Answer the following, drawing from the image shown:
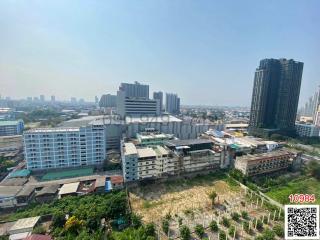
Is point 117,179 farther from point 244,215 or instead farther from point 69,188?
point 244,215

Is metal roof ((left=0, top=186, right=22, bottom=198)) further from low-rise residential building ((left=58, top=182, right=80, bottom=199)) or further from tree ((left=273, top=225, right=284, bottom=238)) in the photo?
tree ((left=273, top=225, right=284, bottom=238))

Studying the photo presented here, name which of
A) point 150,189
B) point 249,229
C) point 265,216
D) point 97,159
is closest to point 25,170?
point 97,159

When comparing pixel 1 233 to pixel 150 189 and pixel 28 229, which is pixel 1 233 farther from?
pixel 150 189

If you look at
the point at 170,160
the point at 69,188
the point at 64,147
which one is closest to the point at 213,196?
the point at 170,160

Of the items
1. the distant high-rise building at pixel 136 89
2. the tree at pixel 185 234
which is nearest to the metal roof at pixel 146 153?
the tree at pixel 185 234

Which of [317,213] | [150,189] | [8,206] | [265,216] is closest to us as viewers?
[317,213]

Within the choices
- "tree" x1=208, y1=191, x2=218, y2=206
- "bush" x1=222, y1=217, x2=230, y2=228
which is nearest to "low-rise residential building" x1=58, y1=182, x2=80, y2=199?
"tree" x1=208, y1=191, x2=218, y2=206
